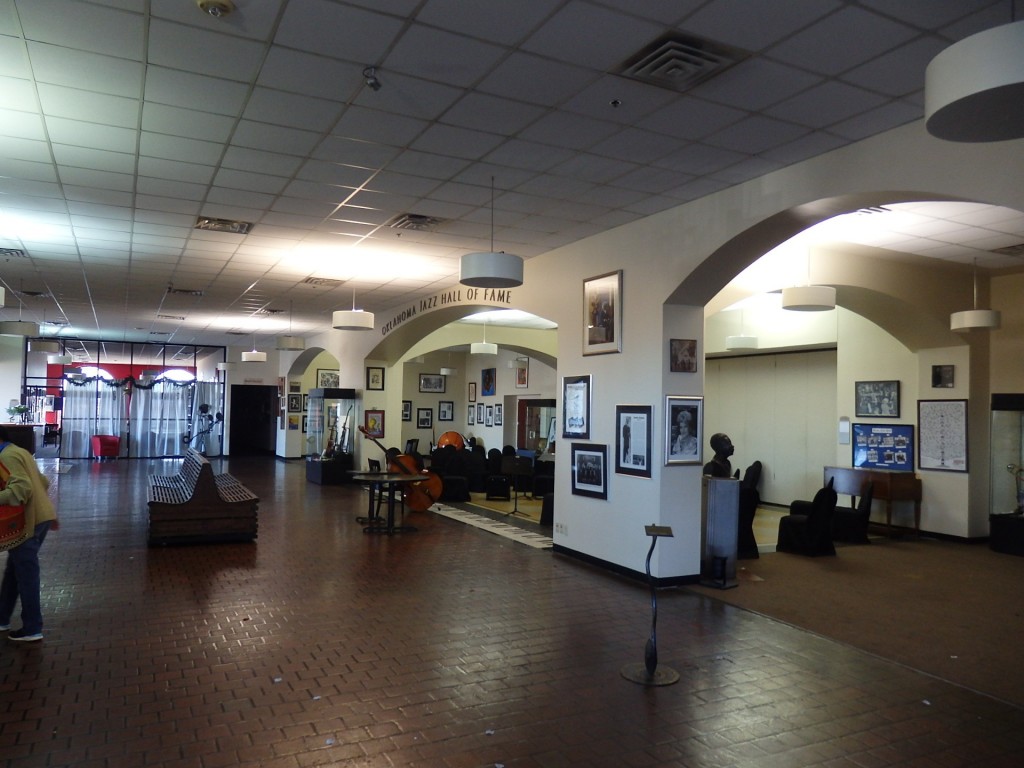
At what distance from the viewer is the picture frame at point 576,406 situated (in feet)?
25.2

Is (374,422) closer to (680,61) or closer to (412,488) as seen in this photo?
(412,488)

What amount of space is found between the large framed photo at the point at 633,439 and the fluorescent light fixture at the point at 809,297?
201 centimetres

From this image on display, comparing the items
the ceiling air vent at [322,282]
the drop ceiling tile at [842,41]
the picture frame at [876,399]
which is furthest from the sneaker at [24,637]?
the picture frame at [876,399]

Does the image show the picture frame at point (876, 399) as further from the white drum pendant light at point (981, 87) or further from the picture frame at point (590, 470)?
the white drum pendant light at point (981, 87)

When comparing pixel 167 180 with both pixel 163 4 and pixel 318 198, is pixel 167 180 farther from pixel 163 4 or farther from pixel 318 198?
pixel 163 4

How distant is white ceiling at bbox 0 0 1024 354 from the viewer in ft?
11.5

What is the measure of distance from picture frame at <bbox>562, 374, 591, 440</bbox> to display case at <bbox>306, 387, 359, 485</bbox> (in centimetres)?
736

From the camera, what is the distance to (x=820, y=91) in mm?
4191

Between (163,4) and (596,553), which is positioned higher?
(163,4)

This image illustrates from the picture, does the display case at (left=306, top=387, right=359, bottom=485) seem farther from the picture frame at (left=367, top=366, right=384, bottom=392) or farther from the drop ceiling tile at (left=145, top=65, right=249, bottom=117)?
the drop ceiling tile at (left=145, top=65, right=249, bottom=117)

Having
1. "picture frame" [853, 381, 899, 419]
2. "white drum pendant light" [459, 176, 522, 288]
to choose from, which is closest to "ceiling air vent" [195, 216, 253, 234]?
"white drum pendant light" [459, 176, 522, 288]

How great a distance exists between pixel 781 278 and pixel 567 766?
6.08 meters

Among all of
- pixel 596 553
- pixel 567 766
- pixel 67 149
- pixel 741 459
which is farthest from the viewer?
pixel 741 459

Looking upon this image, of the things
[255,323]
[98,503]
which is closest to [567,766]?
[98,503]
